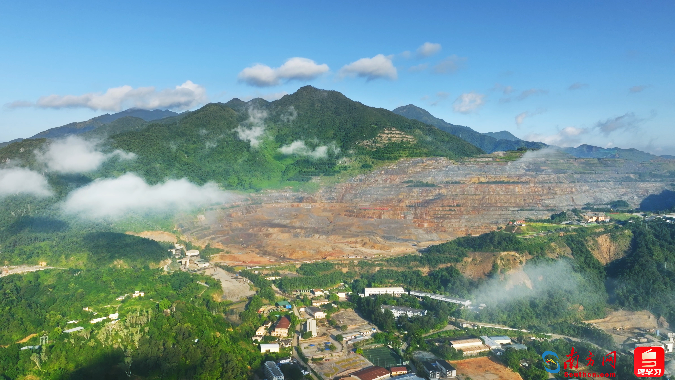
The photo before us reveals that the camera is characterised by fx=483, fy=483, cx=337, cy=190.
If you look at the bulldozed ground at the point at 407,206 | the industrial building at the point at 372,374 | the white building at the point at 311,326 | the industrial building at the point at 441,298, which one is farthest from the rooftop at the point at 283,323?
the bulldozed ground at the point at 407,206

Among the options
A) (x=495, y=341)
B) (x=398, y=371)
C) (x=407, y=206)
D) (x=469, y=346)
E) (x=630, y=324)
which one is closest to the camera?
(x=398, y=371)

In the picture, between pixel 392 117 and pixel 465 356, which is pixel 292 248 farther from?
pixel 392 117

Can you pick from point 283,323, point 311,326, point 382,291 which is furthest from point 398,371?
point 382,291

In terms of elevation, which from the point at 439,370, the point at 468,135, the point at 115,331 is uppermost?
the point at 468,135

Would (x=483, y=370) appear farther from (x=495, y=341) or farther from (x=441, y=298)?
(x=441, y=298)

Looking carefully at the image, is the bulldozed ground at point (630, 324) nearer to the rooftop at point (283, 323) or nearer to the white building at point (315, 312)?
the white building at point (315, 312)

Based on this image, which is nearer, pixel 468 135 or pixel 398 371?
pixel 398 371

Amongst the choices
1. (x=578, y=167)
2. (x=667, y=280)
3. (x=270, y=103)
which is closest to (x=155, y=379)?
(x=667, y=280)

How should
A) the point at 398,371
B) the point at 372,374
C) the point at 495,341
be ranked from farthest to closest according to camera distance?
the point at 495,341
the point at 398,371
the point at 372,374
